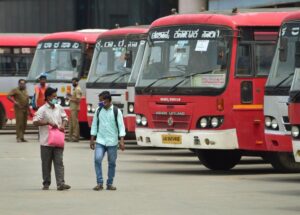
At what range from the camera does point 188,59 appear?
20641 mm

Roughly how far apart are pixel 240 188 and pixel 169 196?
1630 mm

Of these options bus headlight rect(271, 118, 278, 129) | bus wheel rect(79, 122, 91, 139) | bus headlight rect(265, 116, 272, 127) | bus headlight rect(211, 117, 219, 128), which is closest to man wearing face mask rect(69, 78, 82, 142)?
bus wheel rect(79, 122, 91, 139)

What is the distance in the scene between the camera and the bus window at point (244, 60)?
20.3 metres

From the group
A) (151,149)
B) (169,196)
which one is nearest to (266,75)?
(169,196)

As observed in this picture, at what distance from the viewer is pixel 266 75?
20344 mm

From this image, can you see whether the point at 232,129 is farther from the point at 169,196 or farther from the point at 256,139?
the point at 169,196

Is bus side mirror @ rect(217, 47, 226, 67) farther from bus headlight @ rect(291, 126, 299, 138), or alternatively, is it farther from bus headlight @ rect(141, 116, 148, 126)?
bus headlight @ rect(291, 126, 299, 138)

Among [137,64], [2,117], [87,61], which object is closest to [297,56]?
[137,64]

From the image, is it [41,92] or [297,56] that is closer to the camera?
[297,56]

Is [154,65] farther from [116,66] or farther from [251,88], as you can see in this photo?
[116,66]

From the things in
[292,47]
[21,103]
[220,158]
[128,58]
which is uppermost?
[292,47]

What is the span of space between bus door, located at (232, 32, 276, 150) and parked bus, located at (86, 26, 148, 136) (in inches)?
262

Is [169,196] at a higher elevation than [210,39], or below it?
below

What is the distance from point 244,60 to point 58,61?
1331cm
